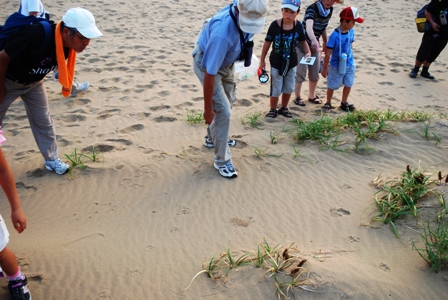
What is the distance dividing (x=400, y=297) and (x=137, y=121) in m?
3.57

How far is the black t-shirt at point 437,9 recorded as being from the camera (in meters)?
6.33

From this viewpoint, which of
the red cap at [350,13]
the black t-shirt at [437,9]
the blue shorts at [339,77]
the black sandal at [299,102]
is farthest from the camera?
the black t-shirt at [437,9]

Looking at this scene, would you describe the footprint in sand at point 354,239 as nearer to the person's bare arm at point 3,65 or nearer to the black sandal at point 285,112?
the black sandal at point 285,112

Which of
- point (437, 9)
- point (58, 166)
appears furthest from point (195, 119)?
point (437, 9)

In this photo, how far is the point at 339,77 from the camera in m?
5.21

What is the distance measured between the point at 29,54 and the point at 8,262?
4.82 ft

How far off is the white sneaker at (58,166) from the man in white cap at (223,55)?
147 centimetres

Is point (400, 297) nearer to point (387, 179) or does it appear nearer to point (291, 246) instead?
point (291, 246)

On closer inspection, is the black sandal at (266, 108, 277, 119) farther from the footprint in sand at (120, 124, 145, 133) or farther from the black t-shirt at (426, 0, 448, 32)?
the black t-shirt at (426, 0, 448, 32)

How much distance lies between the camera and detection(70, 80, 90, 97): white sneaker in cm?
567

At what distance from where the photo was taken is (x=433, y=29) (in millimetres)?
6508

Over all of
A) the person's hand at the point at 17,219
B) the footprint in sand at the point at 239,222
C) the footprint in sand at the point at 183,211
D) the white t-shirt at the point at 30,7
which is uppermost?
the white t-shirt at the point at 30,7

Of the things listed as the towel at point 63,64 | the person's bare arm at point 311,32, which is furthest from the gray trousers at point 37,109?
the person's bare arm at point 311,32

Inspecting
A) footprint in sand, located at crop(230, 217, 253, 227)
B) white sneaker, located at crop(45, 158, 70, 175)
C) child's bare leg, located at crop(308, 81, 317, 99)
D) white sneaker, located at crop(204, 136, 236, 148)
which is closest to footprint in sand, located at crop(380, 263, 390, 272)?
footprint in sand, located at crop(230, 217, 253, 227)
